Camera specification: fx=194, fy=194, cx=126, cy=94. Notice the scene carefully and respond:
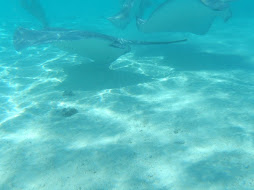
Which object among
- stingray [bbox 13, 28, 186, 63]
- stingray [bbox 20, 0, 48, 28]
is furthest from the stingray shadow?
stingray [bbox 20, 0, 48, 28]

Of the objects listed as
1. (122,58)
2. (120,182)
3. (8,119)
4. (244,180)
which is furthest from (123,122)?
(122,58)

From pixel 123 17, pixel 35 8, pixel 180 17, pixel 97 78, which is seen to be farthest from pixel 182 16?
pixel 35 8

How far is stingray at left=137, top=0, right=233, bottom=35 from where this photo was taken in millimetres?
7305

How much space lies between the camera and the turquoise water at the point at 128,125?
3.52 meters

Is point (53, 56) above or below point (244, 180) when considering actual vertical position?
below

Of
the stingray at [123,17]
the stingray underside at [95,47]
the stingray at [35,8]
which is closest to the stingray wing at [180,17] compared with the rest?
the stingray underside at [95,47]

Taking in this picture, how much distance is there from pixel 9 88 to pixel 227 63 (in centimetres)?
974

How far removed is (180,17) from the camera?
27.8 ft

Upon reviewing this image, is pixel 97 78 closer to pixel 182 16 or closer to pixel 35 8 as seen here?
pixel 182 16

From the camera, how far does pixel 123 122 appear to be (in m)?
5.18

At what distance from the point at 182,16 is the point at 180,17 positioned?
10 cm

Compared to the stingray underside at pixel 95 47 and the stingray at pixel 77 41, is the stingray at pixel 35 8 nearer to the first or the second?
the stingray at pixel 77 41

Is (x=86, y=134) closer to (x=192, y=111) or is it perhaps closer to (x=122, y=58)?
(x=192, y=111)

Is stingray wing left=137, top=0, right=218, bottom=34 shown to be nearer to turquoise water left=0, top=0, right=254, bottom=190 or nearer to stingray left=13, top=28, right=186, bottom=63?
turquoise water left=0, top=0, right=254, bottom=190
